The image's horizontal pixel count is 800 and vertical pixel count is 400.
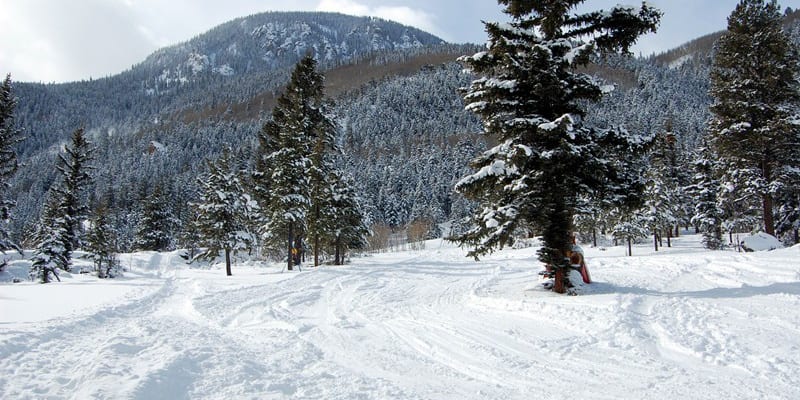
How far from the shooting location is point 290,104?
2914cm

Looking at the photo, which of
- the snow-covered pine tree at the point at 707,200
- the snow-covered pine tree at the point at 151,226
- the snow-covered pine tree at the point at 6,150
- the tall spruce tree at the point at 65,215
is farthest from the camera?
the snow-covered pine tree at the point at 151,226

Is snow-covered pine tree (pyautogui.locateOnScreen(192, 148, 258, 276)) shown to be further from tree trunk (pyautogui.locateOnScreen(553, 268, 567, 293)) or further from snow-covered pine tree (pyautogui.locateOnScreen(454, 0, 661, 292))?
tree trunk (pyautogui.locateOnScreen(553, 268, 567, 293))

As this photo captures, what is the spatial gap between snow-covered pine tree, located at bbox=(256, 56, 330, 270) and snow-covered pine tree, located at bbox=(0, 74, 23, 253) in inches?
585

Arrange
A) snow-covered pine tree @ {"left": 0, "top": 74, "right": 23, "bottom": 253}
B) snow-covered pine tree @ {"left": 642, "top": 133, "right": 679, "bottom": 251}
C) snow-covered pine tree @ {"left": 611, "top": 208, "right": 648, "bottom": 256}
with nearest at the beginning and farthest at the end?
snow-covered pine tree @ {"left": 0, "top": 74, "right": 23, "bottom": 253}, snow-covered pine tree @ {"left": 611, "top": 208, "right": 648, "bottom": 256}, snow-covered pine tree @ {"left": 642, "top": 133, "right": 679, "bottom": 251}

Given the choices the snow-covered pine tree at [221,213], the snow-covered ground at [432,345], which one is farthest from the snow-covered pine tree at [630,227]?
the snow-covered pine tree at [221,213]

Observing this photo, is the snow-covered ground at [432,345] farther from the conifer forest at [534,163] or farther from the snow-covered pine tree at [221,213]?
the snow-covered pine tree at [221,213]

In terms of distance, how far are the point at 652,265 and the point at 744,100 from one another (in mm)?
10259

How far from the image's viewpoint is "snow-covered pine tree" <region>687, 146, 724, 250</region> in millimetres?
41125

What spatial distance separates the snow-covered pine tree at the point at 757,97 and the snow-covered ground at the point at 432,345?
10.7m

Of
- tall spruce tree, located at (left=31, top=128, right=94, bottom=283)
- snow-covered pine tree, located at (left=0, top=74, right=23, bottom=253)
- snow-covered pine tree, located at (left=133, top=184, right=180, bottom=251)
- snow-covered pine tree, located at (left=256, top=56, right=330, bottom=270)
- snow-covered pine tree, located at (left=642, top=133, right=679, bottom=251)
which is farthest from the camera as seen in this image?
snow-covered pine tree, located at (left=133, top=184, right=180, bottom=251)

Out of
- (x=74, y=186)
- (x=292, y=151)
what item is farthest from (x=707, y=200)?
(x=74, y=186)

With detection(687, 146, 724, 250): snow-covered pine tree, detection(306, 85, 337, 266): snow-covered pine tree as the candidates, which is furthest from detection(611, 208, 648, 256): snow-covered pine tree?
detection(306, 85, 337, 266): snow-covered pine tree

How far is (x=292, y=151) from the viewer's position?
26.7 m

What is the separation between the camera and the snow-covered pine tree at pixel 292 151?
85.6 feet
